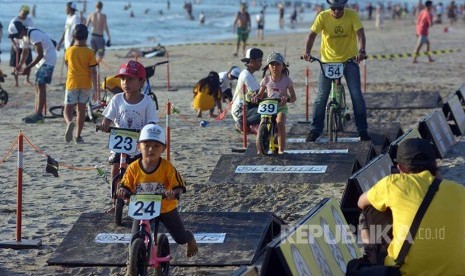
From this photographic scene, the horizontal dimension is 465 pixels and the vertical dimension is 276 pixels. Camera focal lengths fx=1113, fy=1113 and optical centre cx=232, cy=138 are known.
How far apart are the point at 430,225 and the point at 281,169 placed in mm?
5759

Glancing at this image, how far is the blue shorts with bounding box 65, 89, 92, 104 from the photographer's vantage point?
15.5 meters

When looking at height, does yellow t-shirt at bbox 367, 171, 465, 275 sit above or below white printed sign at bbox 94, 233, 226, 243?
above

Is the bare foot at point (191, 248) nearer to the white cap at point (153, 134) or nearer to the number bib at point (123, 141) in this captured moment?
the white cap at point (153, 134)

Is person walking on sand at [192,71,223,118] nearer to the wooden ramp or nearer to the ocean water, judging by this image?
the wooden ramp

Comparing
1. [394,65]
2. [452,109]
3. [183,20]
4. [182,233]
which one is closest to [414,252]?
[182,233]

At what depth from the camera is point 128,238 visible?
30.6 feet

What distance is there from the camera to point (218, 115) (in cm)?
1897

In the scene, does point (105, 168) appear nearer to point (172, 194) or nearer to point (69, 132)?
point (69, 132)

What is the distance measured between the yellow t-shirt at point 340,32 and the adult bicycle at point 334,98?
0.55 feet

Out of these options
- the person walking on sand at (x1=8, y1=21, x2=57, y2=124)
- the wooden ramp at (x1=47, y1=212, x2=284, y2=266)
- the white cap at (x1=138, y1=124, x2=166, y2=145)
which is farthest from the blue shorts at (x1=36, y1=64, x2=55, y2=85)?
the white cap at (x1=138, y1=124, x2=166, y2=145)

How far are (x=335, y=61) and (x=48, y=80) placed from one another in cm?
546

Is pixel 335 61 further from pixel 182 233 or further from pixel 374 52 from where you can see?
pixel 374 52

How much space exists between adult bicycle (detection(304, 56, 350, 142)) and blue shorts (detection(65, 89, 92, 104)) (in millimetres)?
3543

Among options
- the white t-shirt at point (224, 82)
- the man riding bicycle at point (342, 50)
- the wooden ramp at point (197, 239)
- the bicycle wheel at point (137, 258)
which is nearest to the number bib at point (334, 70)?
the man riding bicycle at point (342, 50)
